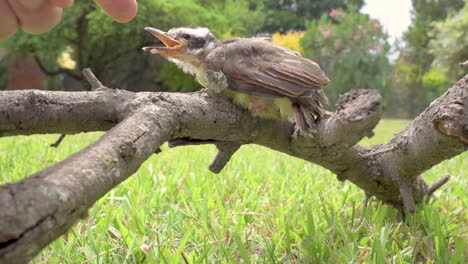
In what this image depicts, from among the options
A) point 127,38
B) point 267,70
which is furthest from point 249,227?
point 127,38

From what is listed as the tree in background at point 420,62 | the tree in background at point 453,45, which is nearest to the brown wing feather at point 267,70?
the tree in background at point 453,45

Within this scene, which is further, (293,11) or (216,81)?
(293,11)

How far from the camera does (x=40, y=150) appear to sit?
3.57 metres

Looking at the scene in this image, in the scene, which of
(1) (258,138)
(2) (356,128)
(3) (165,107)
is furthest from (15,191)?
(1) (258,138)

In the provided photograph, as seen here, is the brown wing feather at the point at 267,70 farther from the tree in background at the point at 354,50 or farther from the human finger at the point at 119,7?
the tree in background at the point at 354,50

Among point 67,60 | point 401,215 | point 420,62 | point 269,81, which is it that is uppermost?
point 269,81

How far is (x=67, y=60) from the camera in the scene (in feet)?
47.1

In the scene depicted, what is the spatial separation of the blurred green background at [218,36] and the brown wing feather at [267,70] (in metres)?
7.83

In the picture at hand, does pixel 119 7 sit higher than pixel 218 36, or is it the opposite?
pixel 119 7

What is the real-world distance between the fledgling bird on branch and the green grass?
0.42 metres

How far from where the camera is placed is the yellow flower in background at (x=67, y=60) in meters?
13.6

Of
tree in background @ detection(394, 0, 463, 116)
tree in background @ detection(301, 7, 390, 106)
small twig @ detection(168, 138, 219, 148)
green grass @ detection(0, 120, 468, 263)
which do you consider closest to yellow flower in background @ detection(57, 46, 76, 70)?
tree in background @ detection(301, 7, 390, 106)

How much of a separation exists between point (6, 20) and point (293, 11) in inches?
691

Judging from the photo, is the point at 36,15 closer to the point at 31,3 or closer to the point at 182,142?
the point at 31,3
